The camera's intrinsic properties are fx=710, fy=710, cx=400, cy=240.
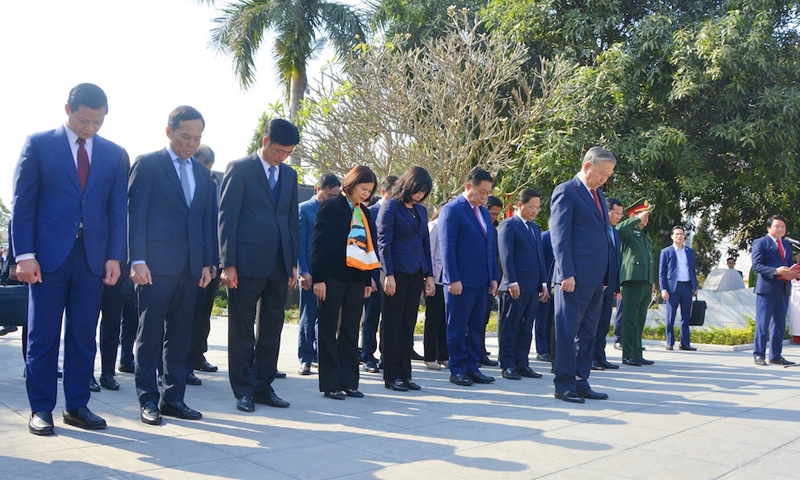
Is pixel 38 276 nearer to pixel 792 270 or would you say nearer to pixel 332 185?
pixel 332 185

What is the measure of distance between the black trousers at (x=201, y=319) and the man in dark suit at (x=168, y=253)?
81 cm

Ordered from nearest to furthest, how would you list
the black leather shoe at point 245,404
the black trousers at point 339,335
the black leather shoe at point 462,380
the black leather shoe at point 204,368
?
the black leather shoe at point 245,404 < the black trousers at point 339,335 < the black leather shoe at point 462,380 < the black leather shoe at point 204,368

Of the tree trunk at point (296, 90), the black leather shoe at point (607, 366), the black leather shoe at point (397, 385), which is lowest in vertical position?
the black leather shoe at point (397, 385)

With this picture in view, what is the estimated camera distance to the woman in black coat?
5.85m

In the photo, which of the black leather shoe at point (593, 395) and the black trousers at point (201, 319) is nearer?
the black trousers at point (201, 319)

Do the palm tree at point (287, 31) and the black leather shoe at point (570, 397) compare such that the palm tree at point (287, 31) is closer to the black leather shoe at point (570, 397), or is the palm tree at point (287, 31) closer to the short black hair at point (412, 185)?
the short black hair at point (412, 185)

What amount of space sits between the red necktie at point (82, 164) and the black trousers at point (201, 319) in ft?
4.93

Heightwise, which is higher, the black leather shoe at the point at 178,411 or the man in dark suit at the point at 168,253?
the man in dark suit at the point at 168,253

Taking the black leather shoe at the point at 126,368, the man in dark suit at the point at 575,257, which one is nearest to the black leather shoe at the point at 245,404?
the black leather shoe at the point at 126,368

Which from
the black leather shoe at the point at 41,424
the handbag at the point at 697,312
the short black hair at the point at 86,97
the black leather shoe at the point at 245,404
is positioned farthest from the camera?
the handbag at the point at 697,312

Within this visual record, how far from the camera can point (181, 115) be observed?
490 centimetres

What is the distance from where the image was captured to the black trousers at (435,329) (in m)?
7.80

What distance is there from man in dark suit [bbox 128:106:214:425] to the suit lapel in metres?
0.44

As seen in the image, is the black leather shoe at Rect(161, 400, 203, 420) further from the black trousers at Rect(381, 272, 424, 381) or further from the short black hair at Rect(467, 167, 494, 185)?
the short black hair at Rect(467, 167, 494, 185)
